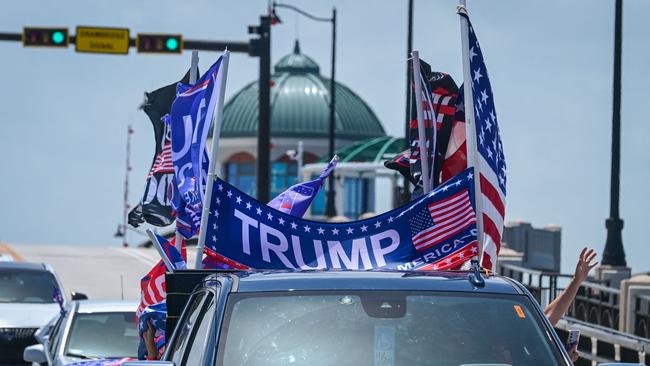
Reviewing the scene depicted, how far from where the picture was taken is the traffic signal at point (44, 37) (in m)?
38.3

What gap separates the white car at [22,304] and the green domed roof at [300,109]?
218 ft

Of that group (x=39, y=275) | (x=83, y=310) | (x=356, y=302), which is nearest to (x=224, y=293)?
(x=356, y=302)

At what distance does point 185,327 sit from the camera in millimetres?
7414

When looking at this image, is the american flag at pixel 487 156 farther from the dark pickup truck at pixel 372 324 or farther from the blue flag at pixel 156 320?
the dark pickup truck at pixel 372 324

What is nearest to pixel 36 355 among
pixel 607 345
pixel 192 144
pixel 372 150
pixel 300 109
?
pixel 192 144

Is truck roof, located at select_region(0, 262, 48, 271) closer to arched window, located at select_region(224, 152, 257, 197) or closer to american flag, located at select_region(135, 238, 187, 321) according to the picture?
american flag, located at select_region(135, 238, 187, 321)

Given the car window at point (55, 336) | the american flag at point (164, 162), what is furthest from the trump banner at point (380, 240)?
the car window at point (55, 336)

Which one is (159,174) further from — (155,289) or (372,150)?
(372,150)

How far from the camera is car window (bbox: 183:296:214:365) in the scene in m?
6.46

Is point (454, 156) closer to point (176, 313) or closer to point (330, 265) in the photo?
point (330, 265)

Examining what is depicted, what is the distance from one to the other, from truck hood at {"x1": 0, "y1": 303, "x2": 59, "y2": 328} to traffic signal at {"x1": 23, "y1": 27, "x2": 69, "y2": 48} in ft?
63.2

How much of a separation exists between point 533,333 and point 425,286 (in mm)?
504

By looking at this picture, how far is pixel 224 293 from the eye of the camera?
21.7 ft

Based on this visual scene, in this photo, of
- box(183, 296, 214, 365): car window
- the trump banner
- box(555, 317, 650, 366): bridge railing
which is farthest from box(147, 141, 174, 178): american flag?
box(555, 317, 650, 366): bridge railing
